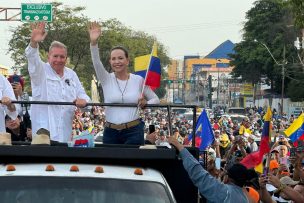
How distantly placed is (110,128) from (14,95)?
99 cm

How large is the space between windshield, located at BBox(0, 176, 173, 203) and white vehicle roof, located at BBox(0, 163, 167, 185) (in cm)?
4

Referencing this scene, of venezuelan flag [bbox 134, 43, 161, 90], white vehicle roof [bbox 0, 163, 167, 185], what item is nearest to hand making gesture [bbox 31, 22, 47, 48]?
venezuelan flag [bbox 134, 43, 161, 90]

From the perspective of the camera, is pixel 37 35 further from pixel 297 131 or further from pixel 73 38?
pixel 73 38

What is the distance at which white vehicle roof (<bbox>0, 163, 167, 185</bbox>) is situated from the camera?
216 inches

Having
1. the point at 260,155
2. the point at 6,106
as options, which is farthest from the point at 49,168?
the point at 260,155

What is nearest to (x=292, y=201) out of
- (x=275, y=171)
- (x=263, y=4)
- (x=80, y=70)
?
(x=275, y=171)

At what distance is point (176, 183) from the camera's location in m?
6.50

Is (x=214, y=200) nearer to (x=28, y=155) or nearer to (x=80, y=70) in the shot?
(x=28, y=155)

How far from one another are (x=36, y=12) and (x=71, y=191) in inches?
1217

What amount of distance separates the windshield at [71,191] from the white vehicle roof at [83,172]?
0.13ft

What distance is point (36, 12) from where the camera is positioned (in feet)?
117

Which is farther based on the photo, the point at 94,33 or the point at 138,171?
the point at 94,33

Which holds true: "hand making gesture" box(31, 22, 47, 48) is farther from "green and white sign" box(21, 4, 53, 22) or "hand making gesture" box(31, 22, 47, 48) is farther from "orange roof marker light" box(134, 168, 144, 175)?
"green and white sign" box(21, 4, 53, 22)

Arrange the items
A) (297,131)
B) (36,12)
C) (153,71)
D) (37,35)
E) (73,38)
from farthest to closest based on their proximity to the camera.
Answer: (73,38), (36,12), (297,131), (153,71), (37,35)
